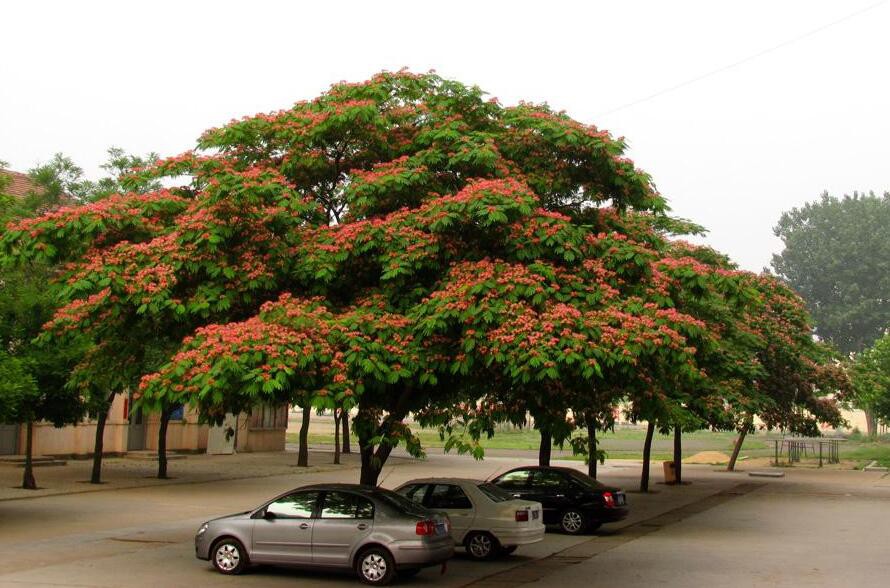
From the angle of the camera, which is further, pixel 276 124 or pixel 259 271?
pixel 276 124

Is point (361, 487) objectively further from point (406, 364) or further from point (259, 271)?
point (259, 271)

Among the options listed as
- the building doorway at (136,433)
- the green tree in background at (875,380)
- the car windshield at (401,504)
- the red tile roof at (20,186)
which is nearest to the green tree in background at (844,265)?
the green tree in background at (875,380)

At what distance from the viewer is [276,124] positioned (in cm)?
1459

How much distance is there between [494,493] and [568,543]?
3455mm

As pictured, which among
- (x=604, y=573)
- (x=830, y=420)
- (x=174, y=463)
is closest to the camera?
(x=604, y=573)

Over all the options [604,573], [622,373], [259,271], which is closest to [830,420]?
[604,573]

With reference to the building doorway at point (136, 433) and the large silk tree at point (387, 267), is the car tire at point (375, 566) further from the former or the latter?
the building doorway at point (136, 433)

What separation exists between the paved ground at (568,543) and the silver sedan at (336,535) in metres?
0.37

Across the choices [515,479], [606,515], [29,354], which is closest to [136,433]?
[29,354]

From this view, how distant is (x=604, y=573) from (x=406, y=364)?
510cm

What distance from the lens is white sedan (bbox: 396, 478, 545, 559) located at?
50.8 ft

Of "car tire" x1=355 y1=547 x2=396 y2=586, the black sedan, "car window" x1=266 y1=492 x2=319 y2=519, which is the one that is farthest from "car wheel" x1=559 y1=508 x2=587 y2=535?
"car window" x1=266 y1=492 x2=319 y2=519

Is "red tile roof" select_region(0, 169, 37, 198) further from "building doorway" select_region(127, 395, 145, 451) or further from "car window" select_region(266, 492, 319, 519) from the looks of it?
"car window" select_region(266, 492, 319, 519)

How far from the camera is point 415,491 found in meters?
16.2
